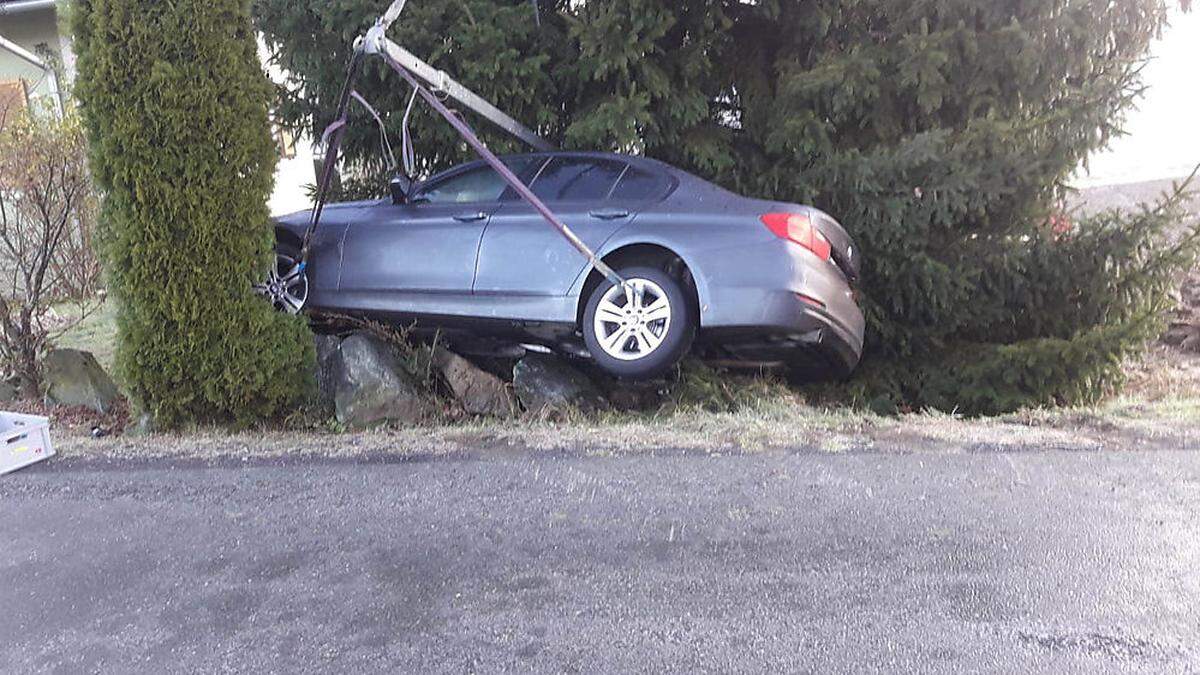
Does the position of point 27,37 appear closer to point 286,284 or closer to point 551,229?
point 286,284

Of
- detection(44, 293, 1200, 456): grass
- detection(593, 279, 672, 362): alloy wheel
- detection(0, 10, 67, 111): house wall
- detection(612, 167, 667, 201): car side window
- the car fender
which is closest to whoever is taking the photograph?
detection(44, 293, 1200, 456): grass

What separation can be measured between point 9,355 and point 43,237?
3.23ft

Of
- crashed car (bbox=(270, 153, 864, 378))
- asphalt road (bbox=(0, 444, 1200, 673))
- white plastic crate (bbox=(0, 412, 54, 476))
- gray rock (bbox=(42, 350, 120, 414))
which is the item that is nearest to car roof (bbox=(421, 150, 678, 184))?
crashed car (bbox=(270, 153, 864, 378))

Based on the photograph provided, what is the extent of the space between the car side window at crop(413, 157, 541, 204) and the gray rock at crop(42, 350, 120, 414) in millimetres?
2879

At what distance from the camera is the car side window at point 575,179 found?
560cm

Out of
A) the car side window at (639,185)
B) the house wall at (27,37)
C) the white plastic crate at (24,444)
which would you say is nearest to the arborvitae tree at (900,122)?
the car side window at (639,185)

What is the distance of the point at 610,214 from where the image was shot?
532cm

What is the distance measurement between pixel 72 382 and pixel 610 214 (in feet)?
14.4

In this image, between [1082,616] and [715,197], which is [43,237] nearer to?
[715,197]

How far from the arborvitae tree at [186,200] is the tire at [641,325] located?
2057mm

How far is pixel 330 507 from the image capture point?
159 inches

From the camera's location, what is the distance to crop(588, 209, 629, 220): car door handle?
5293 millimetres

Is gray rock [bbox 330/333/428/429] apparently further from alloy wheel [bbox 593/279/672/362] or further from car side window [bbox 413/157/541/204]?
alloy wheel [bbox 593/279/672/362]

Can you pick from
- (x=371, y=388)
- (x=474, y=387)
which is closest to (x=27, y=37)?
(x=371, y=388)
